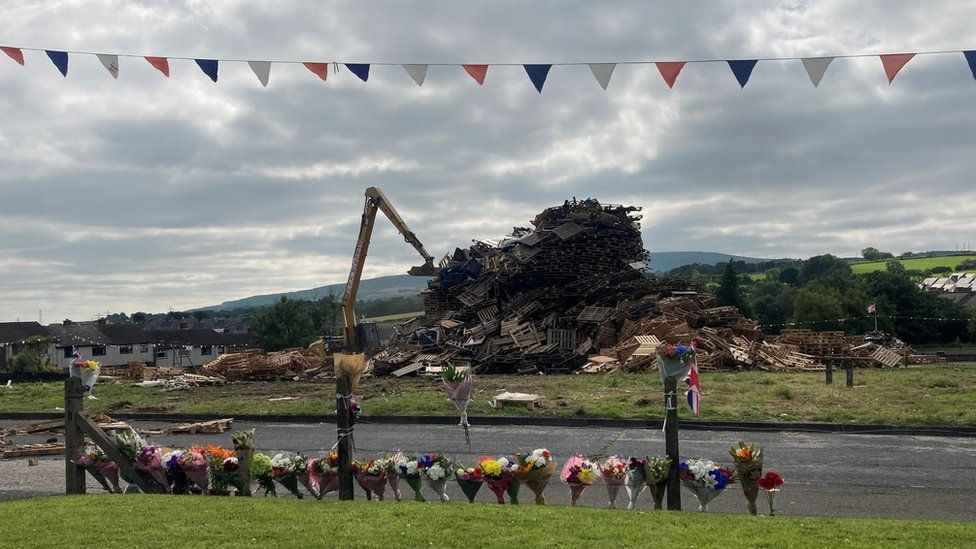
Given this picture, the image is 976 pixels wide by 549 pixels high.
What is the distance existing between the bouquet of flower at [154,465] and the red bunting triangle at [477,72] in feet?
27.5

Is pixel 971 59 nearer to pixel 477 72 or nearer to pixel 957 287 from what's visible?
pixel 477 72

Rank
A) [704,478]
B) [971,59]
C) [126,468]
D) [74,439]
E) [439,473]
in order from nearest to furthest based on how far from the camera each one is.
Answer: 1. [704,478]
2. [439,473]
3. [126,468]
4. [74,439]
5. [971,59]

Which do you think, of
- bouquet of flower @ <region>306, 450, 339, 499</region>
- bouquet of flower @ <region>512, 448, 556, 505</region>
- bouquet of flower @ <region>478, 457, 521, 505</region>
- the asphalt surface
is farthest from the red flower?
bouquet of flower @ <region>306, 450, 339, 499</region>

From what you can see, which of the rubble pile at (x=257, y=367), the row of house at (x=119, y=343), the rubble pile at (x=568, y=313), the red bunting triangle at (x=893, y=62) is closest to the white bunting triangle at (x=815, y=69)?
the red bunting triangle at (x=893, y=62)

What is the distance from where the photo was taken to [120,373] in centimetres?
3841

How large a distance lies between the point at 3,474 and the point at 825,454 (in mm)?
13149

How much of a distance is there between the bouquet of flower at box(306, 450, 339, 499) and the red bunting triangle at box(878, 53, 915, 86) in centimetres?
1034

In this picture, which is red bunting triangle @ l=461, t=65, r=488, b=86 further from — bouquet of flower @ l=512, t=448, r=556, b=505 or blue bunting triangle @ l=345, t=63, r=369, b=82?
bouquet of flower @ l=512, t=448, r=556, b=505

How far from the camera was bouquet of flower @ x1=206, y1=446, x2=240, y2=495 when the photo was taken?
9.15m

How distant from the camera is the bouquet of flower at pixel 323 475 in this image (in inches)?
360

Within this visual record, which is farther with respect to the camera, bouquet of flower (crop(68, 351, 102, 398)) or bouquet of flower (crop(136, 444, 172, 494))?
bouquet of flower (crop(68, 351, 102, 398))

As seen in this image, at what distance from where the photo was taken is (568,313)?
33875mm

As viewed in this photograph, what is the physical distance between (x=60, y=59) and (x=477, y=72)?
7.23 m

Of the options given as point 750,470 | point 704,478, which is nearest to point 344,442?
point 704,478
